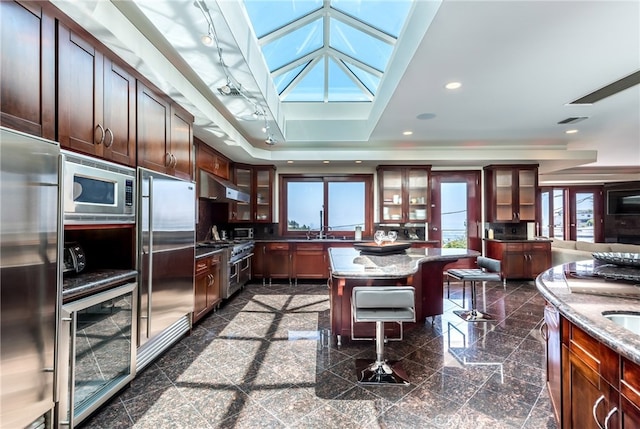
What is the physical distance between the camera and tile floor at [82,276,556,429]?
1901mm

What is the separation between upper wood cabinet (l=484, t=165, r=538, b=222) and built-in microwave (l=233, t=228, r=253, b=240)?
5066 mm

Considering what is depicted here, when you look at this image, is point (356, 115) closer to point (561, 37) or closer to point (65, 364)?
point (561, 37)

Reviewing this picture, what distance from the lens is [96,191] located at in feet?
6.42

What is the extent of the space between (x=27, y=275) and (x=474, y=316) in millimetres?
4233

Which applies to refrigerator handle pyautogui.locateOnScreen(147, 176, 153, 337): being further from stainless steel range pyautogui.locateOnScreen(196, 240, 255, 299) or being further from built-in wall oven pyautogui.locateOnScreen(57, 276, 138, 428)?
stainless steel range pyautogui.locateOnScreen(196, 240, 255, 299)

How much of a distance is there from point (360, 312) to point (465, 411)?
3.03ft

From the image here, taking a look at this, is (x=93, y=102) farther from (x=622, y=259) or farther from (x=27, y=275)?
(x=622, y=259)

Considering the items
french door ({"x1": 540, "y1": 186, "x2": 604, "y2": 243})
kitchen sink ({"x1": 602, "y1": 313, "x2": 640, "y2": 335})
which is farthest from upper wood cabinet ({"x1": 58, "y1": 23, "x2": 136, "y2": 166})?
french door ({"x1": 540, "y1": 186, "x2": 604, "y2": 243})

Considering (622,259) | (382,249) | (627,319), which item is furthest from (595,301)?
(382,249)

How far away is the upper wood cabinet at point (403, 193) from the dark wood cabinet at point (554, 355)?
435cm

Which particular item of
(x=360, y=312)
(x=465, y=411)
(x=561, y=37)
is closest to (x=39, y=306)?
(x=360, y=312)

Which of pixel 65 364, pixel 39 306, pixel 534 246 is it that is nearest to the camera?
pixel 39 306

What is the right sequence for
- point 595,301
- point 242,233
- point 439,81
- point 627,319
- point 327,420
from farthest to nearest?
point 242,233
point 439,81
point 327,420
point 595,301
point 627,319

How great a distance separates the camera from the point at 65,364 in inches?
65.6
